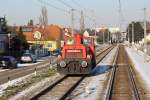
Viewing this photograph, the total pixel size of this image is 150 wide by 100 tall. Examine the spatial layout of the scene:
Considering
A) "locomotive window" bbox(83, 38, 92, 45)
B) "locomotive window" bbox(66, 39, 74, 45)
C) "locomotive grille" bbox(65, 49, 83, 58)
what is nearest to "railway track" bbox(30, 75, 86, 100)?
"locomotive grille" bbox(65, 49, 83, 58)

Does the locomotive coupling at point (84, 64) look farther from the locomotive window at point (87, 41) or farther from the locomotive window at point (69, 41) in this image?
the locomotive window at point (87, 41)

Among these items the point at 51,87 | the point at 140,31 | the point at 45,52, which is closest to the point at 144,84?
the point at 51,87

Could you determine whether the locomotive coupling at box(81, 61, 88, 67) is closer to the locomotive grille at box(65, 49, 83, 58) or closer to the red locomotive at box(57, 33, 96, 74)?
the red locomotive at box(57, 33, 96, 74)

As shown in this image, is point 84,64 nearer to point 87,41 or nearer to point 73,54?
point 73,54

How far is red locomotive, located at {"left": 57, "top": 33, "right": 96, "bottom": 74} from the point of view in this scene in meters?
31.6

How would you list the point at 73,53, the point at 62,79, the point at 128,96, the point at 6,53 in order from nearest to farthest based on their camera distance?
the point at 128,96
the point at 62,79
the point at 73,53
the point at 6,53

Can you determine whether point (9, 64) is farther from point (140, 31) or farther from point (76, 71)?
point (140, 31)

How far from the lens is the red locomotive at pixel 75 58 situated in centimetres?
3161

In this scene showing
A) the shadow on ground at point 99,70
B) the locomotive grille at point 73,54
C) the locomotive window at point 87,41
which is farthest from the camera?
Result: the shadow on ground at point 99,70

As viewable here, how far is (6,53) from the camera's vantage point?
66.7m

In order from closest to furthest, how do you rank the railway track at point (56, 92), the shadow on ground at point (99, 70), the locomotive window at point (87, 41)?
the railway track at point (56, 92) → the locomotive window at point (87, 41) → the shadow on ground at point (99, 70)

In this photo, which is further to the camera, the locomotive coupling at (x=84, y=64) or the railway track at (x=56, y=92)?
the locomotive coupling at (x=84, y=64)

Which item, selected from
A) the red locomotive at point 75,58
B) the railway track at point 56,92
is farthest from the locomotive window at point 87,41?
the railway track at point 56,92

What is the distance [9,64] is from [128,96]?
2722cm
